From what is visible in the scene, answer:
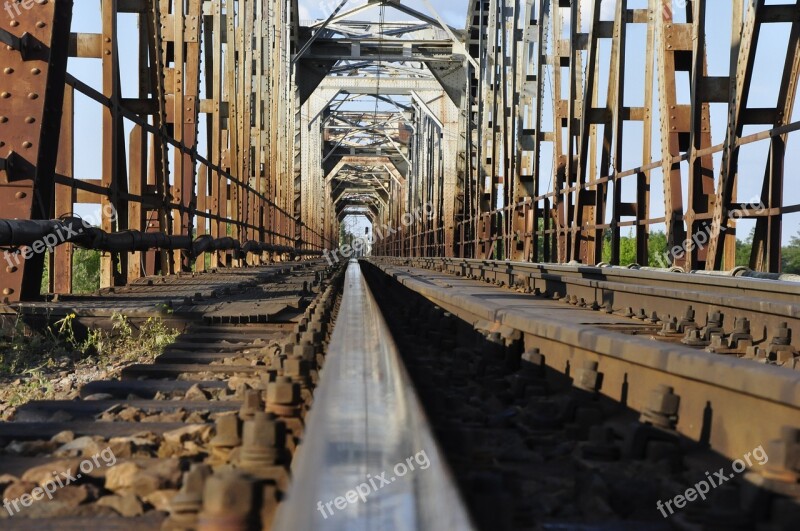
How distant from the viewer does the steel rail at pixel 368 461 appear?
1283mm

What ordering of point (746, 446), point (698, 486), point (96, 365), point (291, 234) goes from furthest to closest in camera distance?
point (291, 234)
point (96, 365)
point (746, 446)
point (698, 486)

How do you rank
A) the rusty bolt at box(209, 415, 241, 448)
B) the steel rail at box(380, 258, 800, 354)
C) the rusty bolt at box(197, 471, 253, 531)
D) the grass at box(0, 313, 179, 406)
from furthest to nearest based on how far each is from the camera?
1. the steel rail at box(380, 258, 800, 354)
2. the grass at box(0, 313, 179, 406)
3. the rusty bolt at box(209, 415, 241, 448)
4. the rusty bolt at box(197, 471, 253, 531)

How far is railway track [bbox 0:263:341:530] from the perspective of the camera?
146 cm

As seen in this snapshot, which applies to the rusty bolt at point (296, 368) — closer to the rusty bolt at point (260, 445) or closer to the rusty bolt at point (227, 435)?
the rusty bolt at point (227, 435)

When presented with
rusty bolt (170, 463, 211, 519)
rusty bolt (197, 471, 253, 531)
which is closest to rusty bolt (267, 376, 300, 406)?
rusty bolt (170, 463, 211, 519)

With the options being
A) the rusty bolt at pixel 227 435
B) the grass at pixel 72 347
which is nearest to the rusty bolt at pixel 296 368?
the rusty bolt at pixel 227 435

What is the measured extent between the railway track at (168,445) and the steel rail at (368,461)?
2.7 inches

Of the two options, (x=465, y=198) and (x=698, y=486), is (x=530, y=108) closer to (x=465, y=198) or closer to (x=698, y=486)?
(x=465, y=198)

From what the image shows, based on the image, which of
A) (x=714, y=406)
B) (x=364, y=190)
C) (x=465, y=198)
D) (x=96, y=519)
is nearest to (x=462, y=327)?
(x=714, y=406)

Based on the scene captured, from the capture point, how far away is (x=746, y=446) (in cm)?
203

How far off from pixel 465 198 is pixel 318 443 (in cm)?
2196

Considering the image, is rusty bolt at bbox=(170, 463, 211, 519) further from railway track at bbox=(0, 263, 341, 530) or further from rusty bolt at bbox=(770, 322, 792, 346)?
rusty bolt at bbox=(770, 322, 792, 346)

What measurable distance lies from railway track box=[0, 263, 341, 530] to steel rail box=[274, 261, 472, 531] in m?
0.07

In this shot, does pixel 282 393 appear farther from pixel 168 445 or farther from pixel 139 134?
pixel 139 134
